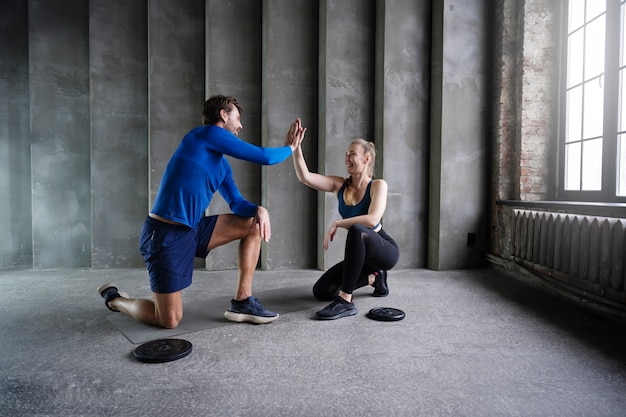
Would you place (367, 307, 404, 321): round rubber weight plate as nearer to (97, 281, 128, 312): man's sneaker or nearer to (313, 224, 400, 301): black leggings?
(313, 224, 400, 301): black leggings

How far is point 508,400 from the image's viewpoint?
1.71 m

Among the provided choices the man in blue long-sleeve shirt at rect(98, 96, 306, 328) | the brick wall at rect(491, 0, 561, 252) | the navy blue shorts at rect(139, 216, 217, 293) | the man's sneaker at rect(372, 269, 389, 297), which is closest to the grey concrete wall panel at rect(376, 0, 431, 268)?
the brick wall at rect(491, 0, 561, 252)

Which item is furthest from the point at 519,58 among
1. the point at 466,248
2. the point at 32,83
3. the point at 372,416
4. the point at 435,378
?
the point at 32,83

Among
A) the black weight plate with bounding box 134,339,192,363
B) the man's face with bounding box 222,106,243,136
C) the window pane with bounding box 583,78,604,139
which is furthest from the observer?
the window pane with bounding box 583,78,604,139

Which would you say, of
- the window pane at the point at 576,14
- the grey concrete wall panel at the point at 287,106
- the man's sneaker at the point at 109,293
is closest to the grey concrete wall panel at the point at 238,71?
the grey concrete wall panel at the point at 287,106

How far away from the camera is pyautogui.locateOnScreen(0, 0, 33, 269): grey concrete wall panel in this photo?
15.5 ft

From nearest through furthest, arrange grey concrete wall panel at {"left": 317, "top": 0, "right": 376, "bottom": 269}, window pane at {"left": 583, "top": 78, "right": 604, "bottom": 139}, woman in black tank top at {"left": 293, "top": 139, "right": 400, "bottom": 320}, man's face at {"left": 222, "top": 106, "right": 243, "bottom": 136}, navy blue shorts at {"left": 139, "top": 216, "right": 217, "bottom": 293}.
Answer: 1. navy blue shorts at {"left": 139, "top": 216, "right": 217, "bottom": 293}
2. man's face at {"left": 222, "top": 106, "right": 243, "bottom": 136}
3. woman in black tank top at {"left": 293, "top": 139, "right": 400, "bottom": 320}
4. window pane at {"left": 583, "top": 78, "right": 604, "bottom": 139}
5. grey concrete wall panel at {"left": 317, "top": 0, "right": 376, "bottom": 269}

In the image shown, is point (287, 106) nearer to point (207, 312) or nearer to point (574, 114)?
point (207, 312)

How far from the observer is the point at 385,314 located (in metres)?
2.88

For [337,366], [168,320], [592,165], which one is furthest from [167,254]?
[592,165]

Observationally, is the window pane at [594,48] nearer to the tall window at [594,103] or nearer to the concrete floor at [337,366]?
the tall window at [594,103]

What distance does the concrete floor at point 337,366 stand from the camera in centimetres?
166

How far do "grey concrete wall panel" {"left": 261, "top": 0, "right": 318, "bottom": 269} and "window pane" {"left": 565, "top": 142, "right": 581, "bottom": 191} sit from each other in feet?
9.14

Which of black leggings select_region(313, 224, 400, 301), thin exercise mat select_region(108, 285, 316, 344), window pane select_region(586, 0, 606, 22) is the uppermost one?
window pane select_region(586, 0, 606, 22)
